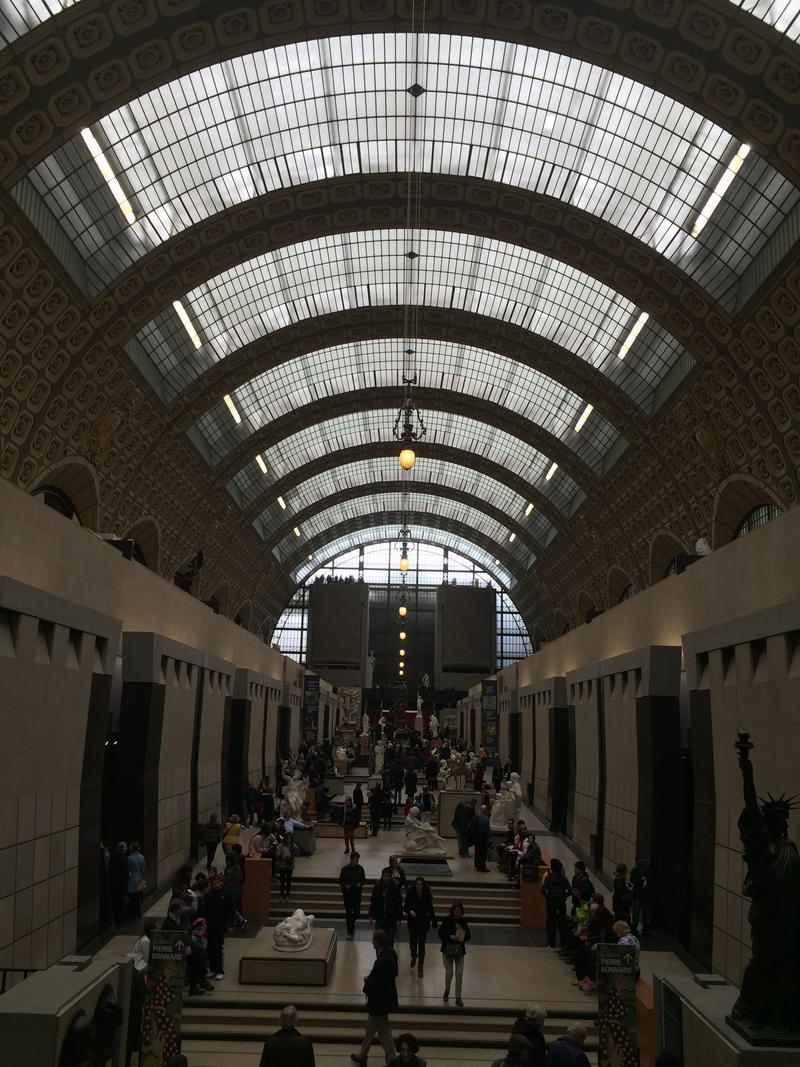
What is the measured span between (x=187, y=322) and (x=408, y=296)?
8.73 metres

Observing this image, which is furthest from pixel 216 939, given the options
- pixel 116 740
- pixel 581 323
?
pixel 581 323

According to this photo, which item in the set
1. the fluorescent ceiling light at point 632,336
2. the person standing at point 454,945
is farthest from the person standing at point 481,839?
the fluorescent ceiling light at point 632,336

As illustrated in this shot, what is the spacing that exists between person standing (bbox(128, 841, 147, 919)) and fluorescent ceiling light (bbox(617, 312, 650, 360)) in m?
23.3

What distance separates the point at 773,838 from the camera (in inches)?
283

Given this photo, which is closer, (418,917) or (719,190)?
(418,917)

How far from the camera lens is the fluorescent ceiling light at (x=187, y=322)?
31641mm

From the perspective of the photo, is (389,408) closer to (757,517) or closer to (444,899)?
(757,517)

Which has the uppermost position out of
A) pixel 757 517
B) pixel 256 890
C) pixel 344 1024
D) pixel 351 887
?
pixel 757 517

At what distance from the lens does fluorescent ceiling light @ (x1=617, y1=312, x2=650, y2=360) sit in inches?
1221

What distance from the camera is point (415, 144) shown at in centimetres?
2669

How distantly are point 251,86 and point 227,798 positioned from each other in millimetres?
18832

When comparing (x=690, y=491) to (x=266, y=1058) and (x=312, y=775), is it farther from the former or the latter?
(x=266, y=1058)

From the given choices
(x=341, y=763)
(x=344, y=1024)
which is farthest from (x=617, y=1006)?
(x=341, y=763)

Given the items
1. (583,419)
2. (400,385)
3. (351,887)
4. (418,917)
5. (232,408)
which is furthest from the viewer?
(400,385)
